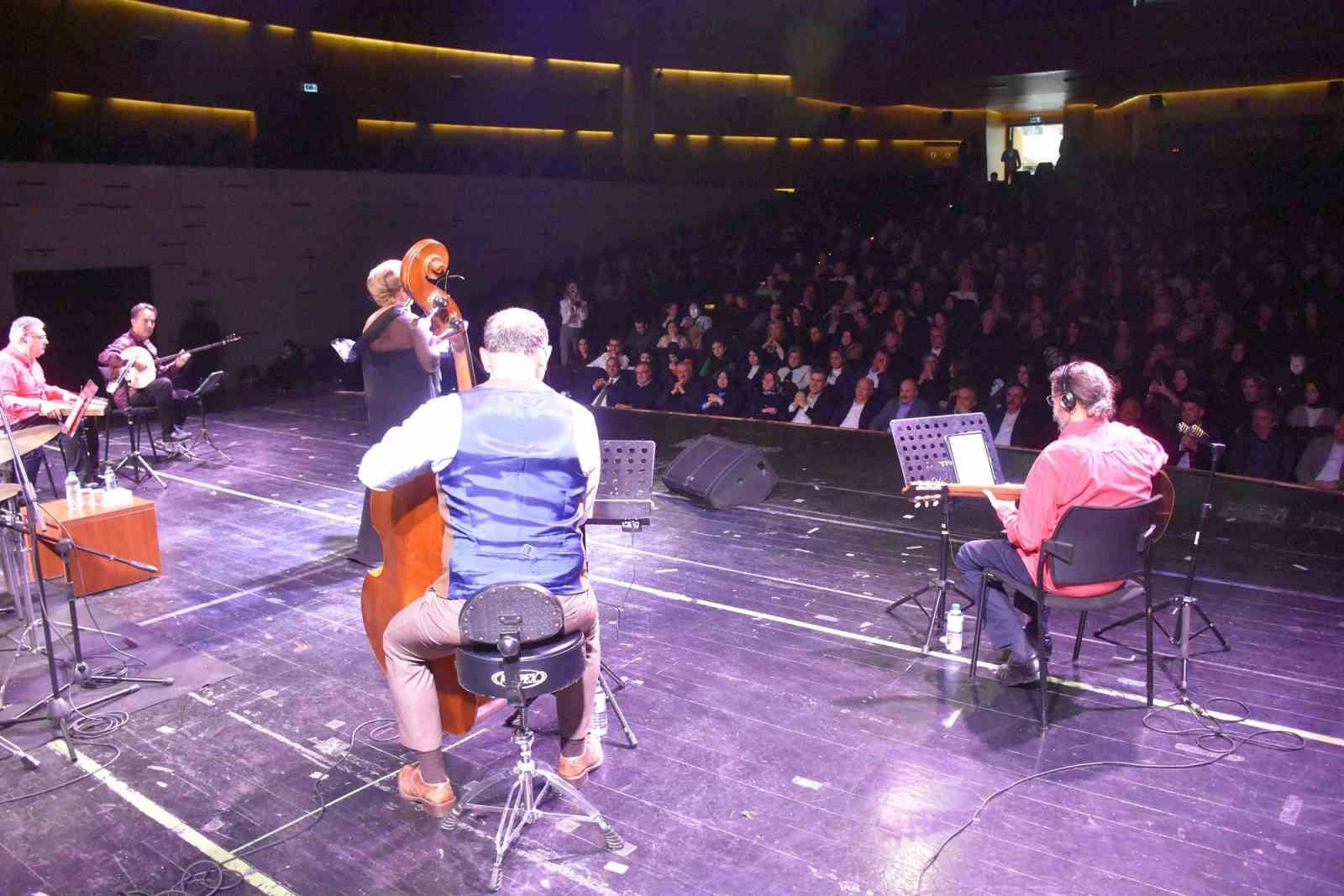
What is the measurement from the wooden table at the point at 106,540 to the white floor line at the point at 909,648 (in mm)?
2111

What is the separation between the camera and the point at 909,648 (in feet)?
13.1

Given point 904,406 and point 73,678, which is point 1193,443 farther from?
point 73,678

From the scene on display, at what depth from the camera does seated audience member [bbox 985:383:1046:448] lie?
6.88 m

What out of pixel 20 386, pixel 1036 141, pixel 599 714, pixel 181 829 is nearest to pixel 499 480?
pixel 599 714

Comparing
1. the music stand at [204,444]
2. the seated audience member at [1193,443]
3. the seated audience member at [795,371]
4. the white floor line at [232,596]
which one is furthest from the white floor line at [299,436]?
the seated audience member at [1193,443]

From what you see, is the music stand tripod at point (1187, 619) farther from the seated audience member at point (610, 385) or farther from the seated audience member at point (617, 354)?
the seated audience member at point (617, 354)

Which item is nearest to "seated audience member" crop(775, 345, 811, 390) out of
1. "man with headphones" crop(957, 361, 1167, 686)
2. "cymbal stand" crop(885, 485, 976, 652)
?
"cymbal stand" crop(885, 485, 976, 652)

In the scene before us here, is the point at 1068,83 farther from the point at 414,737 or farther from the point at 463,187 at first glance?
the point at 414,737

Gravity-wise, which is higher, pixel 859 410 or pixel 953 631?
pixel 859 410

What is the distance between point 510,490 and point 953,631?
7.19 feet

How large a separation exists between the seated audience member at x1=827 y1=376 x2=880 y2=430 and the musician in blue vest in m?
4.97

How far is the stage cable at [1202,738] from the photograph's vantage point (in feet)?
10.1

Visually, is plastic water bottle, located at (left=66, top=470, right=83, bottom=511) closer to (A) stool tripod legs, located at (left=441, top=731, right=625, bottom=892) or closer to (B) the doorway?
(A) stool tripod legs, located at (left=441, top=731, right=625, bottom=892)

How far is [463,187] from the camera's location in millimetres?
13156
